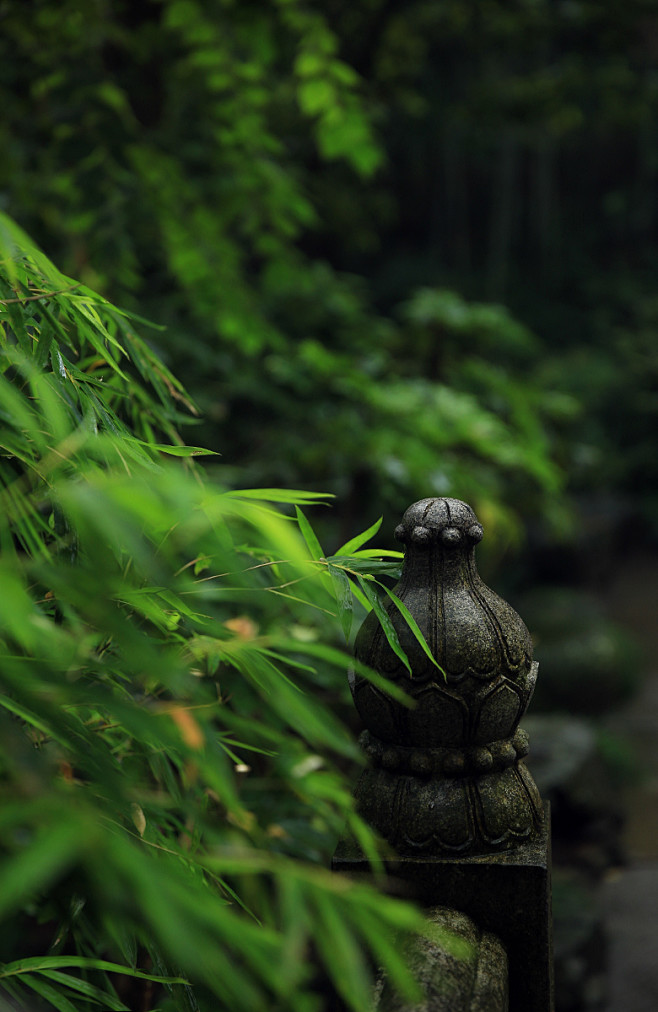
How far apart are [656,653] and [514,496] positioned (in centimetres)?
303

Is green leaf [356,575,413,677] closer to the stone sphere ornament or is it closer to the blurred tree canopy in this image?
the stone sphere ornament

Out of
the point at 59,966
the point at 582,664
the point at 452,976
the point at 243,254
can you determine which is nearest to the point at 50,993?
the point at 59,966

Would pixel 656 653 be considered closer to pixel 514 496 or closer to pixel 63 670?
pixel 514 496

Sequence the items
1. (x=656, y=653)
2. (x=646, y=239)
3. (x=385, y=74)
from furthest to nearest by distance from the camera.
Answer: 1. (x=646, y=239)
2. (x=656, y=653)
3. (x=385, y=74)

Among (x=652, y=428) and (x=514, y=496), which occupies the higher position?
(x=514, y=496)

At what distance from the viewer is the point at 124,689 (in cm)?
103

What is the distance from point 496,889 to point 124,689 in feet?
1.79

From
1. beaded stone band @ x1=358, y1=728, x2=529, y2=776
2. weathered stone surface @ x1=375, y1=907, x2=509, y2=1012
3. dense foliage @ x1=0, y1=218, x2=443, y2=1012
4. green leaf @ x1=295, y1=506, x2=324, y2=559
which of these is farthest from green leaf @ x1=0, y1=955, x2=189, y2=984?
green leaf @ x1=295, y1=506, x2=324, y2=559

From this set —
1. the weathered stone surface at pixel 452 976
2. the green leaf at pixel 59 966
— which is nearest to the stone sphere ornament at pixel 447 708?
the weathered stone surface at pixel 452 976

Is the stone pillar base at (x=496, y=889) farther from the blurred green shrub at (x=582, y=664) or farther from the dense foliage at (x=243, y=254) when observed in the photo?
the blurred green shrub at (x=582, y=664)

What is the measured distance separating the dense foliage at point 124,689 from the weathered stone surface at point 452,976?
5 cm

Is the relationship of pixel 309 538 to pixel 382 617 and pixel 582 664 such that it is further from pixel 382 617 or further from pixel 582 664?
pixel 582 664

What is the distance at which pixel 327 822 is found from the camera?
80.4 inches

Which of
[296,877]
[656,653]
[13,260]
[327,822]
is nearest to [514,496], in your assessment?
[327,822]
